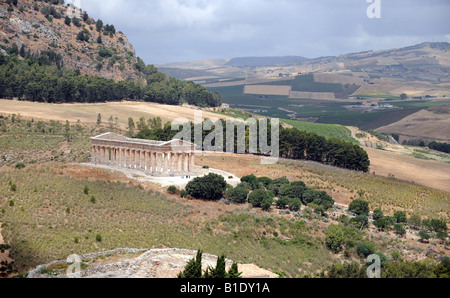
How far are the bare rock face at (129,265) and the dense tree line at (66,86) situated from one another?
281ft

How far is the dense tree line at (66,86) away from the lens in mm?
113938

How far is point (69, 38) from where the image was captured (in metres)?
164

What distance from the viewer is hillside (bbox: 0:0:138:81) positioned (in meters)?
150

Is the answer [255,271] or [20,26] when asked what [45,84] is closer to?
[20,26]

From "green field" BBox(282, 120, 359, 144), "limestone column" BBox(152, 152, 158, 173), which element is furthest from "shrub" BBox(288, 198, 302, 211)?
"green field" BBox(282, 120, 359, 144)

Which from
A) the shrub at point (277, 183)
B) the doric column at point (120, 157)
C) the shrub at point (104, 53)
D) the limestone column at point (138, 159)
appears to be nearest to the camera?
the shrub at point (277, 183)

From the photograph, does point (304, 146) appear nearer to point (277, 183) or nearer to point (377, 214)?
point (277, 183)

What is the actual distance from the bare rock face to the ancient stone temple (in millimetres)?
29518

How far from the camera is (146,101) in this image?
5640 inches

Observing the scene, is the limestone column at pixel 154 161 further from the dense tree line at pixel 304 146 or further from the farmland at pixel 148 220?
the dense tree line at pixel 304 146

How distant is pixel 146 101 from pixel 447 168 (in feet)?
267

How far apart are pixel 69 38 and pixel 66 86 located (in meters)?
52.0

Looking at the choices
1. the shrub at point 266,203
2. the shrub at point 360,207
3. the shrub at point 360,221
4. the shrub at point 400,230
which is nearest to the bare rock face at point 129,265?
the shrub at point 266,203
